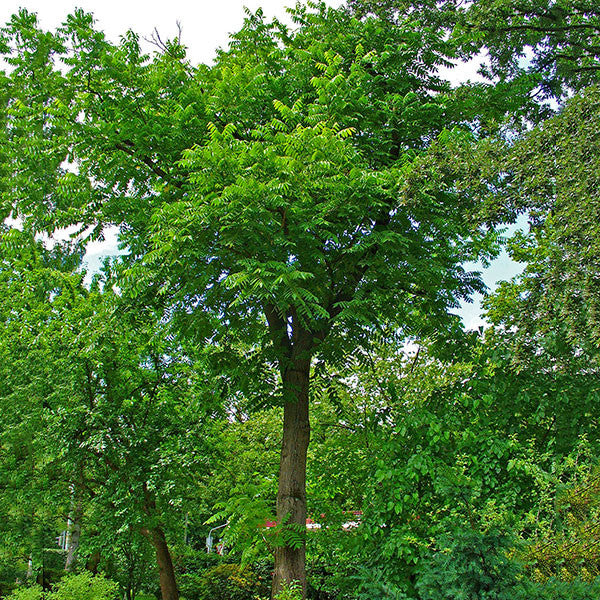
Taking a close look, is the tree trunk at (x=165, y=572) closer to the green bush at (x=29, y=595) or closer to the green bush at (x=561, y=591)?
the green bush at (x=29, y=595)

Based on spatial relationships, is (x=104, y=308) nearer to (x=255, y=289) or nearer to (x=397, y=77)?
(x=255, y=289)

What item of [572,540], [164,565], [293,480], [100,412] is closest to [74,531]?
[164,565]

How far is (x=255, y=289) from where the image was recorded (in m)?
5.80

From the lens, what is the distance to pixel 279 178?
245 inches

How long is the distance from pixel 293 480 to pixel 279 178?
4.37m

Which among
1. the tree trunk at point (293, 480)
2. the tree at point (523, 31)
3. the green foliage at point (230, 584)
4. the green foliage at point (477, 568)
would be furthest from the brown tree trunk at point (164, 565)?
the tree at point (523, 31)

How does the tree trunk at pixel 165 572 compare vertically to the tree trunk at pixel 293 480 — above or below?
below

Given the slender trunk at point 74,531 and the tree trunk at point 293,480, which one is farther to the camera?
the slender trunk at point 74,531

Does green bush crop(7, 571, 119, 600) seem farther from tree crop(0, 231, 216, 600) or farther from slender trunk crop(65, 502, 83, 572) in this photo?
slender trunk crop(65, 502, 83, 572)

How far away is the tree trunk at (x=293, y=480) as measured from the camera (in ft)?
23.1

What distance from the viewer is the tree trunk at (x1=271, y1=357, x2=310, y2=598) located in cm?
704

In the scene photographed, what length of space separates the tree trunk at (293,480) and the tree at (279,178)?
0.02 m

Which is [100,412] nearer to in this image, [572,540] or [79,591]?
[79,591]

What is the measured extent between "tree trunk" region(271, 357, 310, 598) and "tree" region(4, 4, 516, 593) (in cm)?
2
